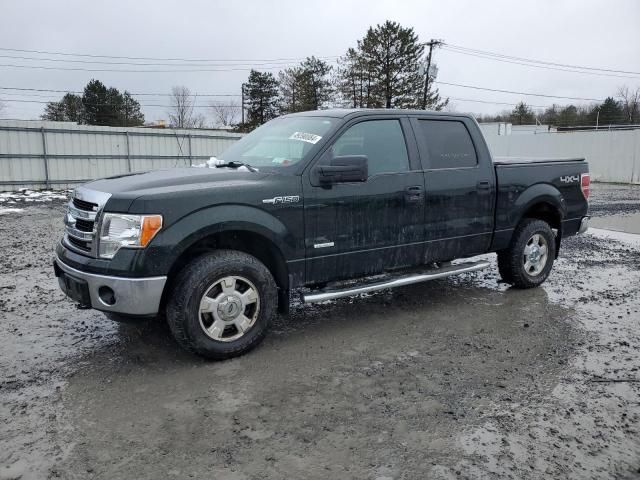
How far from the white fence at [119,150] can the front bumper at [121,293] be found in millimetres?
15344

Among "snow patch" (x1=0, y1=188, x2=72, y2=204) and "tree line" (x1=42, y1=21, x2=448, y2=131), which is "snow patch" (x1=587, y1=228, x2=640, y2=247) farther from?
"tree line" (x1=42, y1=21, x2=448, y2=131)

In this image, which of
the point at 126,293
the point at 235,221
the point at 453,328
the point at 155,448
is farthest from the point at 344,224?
the point at 155,448

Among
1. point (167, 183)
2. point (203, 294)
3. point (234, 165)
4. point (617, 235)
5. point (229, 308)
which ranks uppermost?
point (234, 165)

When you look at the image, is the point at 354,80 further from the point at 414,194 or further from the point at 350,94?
the point at 414,194

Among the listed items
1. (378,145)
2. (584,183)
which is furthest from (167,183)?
(584,183)

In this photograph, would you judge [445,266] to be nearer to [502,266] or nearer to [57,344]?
[502,266]

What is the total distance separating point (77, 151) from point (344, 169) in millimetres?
19243

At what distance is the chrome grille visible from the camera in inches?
A: 149

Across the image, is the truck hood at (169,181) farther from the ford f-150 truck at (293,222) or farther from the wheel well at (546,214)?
the wheel well at (546,214)

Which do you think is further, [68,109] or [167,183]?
[68,109]

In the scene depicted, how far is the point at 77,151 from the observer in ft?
67.6

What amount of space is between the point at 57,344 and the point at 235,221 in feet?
6.29

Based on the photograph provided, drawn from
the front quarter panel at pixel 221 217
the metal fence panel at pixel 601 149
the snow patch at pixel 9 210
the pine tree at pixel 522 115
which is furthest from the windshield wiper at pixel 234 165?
the pine tree at pixel 522 115

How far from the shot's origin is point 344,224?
14.8ft
